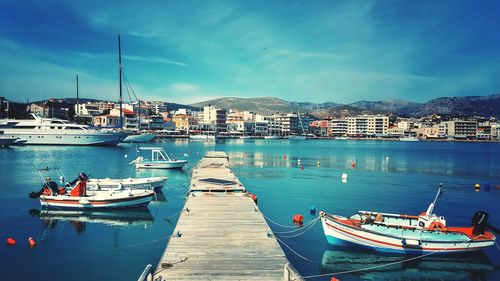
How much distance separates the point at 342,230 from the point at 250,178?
27.8 meters

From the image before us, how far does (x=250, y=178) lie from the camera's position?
150 feet

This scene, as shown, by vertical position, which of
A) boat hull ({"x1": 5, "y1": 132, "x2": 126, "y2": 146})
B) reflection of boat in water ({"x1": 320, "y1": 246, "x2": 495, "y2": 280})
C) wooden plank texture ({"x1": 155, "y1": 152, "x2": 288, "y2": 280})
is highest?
boat hull ({"x1": 5, "y1": 132, "x2": 126, "y2": 146})

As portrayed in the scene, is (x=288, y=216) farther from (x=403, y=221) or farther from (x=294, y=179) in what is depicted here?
(x=294, y=179)

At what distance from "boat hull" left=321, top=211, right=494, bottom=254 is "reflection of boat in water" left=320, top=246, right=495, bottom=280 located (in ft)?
1.20

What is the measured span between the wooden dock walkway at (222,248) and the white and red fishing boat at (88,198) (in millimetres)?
5297

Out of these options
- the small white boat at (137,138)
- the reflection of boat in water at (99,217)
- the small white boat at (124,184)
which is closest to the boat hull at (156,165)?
the small white boat at (124,184)

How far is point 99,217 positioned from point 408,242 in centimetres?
1847

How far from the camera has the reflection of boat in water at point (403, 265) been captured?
52.7 feet

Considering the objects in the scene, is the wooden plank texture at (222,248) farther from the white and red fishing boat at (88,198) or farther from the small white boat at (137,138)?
the small white boat at (137,138)

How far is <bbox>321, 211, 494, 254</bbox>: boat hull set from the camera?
17.8 meters

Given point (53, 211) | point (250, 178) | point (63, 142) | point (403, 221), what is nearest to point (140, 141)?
point (63, 142)

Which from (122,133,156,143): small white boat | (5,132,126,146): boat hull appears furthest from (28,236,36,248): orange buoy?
(122,133,156,143): small white boat

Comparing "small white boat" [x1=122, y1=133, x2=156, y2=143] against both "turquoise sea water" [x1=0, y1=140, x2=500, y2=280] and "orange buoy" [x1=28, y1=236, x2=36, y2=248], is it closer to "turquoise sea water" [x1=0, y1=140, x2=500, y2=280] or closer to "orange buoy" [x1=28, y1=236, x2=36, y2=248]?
"turquoise sea water" [x1=0, y1=140, x2=500, y2=280]

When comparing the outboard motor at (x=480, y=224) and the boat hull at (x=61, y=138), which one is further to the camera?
the boat hull at (x=61, y=138)
